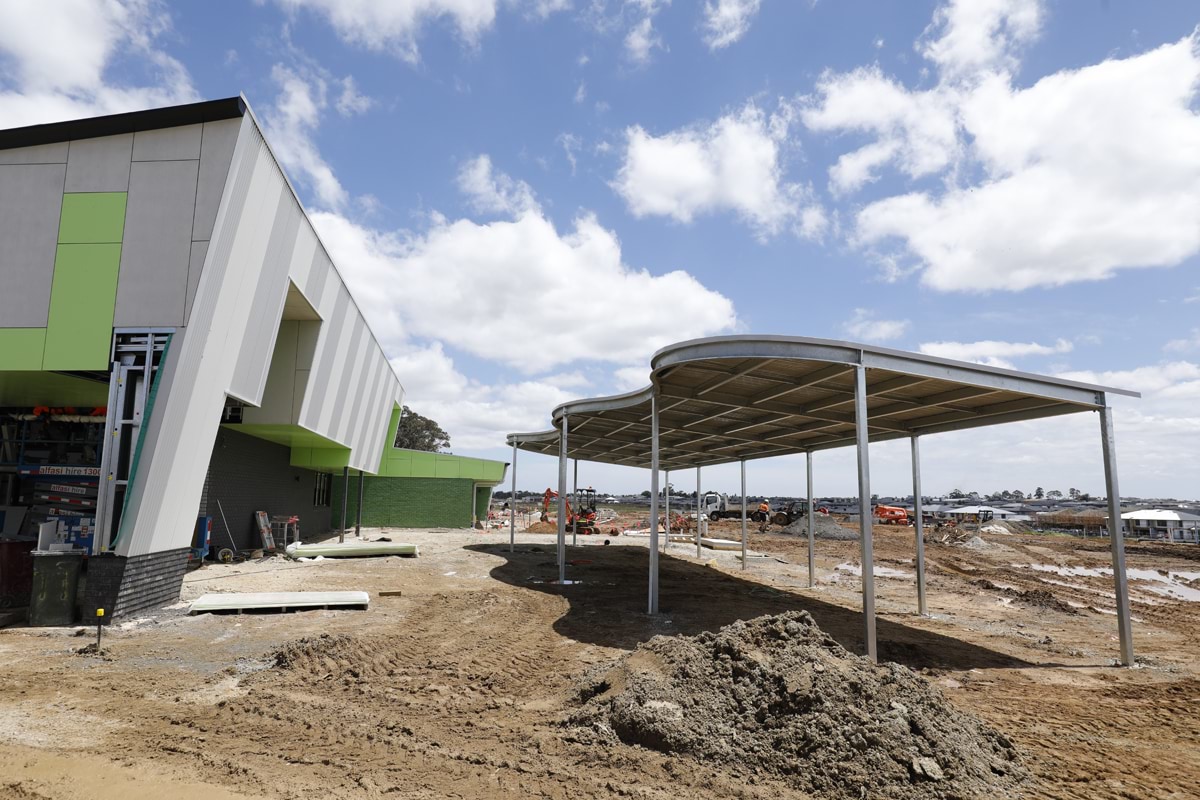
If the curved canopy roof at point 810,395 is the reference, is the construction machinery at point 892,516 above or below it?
below

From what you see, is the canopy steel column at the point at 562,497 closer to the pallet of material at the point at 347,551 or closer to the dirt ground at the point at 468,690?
the dirt ground at the point at 468,690

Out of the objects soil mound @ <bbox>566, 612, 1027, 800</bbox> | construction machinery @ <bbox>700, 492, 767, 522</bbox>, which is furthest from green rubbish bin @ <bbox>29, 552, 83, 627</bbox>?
construction machinery @ <bbox>700, 492, 767, 522</bbox>

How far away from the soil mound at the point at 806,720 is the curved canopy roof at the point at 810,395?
375 centimetres

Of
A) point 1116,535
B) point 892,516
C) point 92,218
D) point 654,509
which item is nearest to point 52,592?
point 92,218

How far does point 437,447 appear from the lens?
7306 centimetres

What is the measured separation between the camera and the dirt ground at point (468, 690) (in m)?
5.00

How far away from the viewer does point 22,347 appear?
1056 centimetres

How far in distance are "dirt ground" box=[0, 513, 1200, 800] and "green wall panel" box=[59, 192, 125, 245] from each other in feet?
20.8

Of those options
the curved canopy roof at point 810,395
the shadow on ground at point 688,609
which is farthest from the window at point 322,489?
the curved canopy roof at point 810,395

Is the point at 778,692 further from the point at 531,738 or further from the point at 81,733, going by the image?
the point at 81,733

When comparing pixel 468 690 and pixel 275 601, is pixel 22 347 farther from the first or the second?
pixel 468 690

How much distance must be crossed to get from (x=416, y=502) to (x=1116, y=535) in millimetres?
30375

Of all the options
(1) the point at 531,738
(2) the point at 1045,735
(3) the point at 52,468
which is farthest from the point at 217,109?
(2) the point at 1045,735

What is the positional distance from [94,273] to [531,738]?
10.7m
